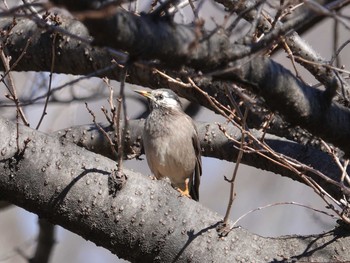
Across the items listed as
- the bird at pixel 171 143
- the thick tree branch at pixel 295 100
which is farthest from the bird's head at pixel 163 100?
the thick tree branch at pixel 295 100

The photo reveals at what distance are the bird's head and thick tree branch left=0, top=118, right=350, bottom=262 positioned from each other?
117 inches

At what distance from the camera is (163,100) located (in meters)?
6.87

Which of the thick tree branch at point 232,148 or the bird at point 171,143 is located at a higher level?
the bird at point 171,143

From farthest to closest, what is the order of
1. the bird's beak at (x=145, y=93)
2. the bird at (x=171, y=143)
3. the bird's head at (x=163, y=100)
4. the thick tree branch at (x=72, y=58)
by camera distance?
the bird's head at (x=163, y=100) → the bird's beak at (x=145, y=93) → the bird at (x=171, y=143) → the thick tree branch at (x=72, y=58)

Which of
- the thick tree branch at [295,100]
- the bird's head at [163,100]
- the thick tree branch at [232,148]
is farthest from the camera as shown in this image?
the bird's head at [163,100]

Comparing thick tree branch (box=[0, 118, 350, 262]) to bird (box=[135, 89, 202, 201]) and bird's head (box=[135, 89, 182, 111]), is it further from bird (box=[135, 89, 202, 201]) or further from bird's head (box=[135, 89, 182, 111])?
bird's head (box=[135, 89, 182, 111])

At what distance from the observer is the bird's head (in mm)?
6840

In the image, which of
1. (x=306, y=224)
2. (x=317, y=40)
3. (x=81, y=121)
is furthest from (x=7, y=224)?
(x=317, y=40)

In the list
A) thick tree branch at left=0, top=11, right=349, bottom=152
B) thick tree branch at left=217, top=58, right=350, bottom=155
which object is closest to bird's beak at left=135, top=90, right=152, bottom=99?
thick tree branch at left=0, top=11, right=349, bottom=152

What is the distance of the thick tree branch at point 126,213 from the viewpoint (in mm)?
3787

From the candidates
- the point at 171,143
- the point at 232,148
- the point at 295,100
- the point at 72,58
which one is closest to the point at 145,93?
the point at 171,143

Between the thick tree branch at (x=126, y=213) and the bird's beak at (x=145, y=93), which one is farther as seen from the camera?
the bird's beak at (x=145, y=93)

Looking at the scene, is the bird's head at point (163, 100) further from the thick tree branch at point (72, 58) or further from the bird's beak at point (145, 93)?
the thick tree branch at point (72, 58)

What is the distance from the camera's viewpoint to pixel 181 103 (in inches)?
275
